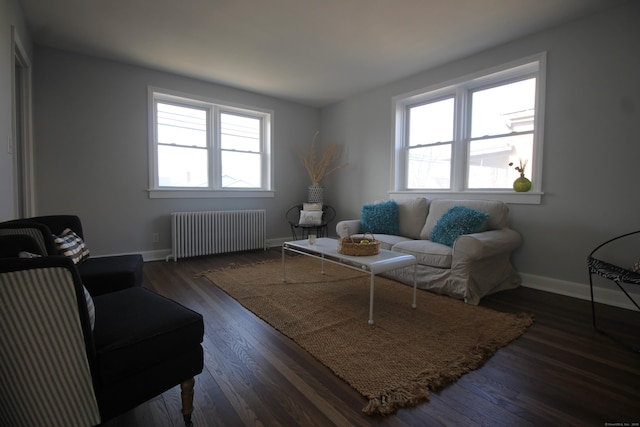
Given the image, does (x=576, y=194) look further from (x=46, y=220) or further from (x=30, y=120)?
(x=30, y=120)

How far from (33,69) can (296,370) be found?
160 inches

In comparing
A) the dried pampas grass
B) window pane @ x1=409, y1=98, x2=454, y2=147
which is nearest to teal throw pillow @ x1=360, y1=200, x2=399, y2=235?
window pane @ x1=409, y1=98, x2=454, y2=147

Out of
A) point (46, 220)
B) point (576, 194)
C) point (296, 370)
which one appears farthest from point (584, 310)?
point (46, 220)

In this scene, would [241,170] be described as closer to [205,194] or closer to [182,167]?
[205,194]

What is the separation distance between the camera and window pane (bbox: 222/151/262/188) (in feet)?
15.4

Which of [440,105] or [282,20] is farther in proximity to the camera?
[440,105]

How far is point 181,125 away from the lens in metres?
4.29

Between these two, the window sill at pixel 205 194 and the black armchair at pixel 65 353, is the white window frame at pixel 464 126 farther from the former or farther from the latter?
the black armchair at pixel 65 353

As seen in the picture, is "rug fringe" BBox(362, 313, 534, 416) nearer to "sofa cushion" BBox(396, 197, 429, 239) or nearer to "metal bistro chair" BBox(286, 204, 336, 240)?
"sofa cushion" BBox(396, 197, 429, 239)

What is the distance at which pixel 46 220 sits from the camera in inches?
91.3

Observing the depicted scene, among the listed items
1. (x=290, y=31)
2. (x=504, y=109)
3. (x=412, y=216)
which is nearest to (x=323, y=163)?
(x=412, y=216)

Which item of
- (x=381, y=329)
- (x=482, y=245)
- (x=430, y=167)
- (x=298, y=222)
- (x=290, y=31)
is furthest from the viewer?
(x=298, y=222)

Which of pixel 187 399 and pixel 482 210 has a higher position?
pixel 482 210

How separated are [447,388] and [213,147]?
164 inches
